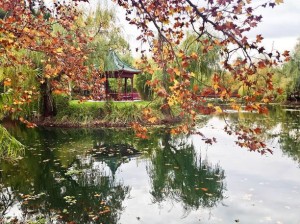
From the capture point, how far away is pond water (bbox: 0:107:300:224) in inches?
231

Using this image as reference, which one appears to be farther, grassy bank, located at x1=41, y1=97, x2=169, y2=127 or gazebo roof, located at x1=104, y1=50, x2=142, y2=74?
gazebo roof, located at x1=104, y1=50, x2=142, y2=74

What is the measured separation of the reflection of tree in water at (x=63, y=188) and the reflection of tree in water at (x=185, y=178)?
91 cm

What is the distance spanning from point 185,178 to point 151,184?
33.9 inches

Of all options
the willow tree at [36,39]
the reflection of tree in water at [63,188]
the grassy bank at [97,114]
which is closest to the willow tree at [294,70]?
the grassy bank at [97,114]

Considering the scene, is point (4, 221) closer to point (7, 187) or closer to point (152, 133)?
point (7, 187)

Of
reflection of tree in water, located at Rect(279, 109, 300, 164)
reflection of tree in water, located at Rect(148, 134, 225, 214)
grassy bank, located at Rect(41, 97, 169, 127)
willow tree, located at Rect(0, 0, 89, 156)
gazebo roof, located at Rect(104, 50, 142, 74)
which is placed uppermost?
gazebo roof, located at Rect(104, 50, 142, 74)

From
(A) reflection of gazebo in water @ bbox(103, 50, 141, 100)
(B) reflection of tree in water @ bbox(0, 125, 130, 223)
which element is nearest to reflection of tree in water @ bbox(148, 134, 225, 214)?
(B) reflection of tree in water @ bbox(0, 125, 130, 223)

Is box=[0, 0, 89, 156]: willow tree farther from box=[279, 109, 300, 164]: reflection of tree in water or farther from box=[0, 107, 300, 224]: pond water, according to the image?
box=[279, 109, 300, 164]: reflection of tree in water

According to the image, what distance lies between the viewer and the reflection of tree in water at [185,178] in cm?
671

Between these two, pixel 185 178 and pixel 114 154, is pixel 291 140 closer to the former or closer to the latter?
pixel 185 178

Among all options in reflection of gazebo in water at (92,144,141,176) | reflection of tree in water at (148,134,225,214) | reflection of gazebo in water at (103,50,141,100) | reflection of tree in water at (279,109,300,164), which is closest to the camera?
reflection of tree in water at (148,134,225,214)

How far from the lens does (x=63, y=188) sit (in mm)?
7184

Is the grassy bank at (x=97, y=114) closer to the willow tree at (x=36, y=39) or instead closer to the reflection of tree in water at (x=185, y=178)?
the reflection of tree in water at (x=185, y=178)

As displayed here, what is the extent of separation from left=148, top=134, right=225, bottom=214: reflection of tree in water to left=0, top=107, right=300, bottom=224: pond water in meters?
0.02
